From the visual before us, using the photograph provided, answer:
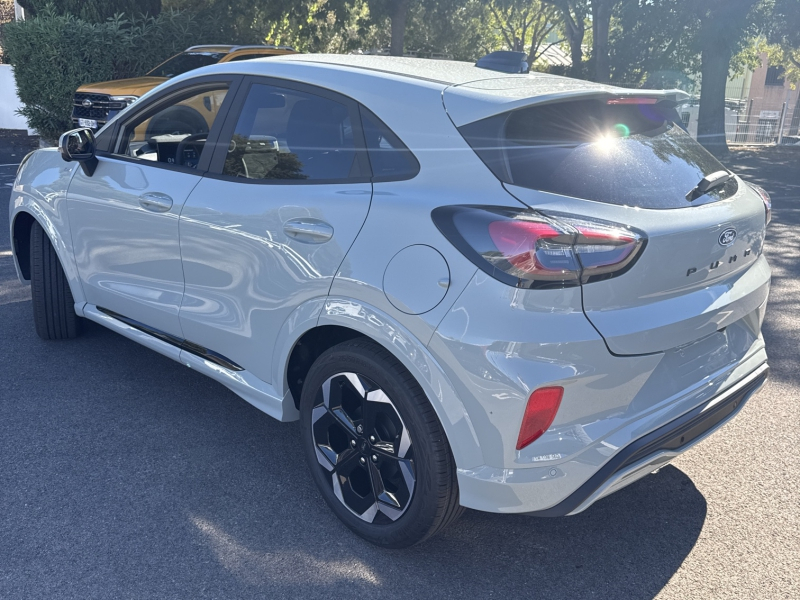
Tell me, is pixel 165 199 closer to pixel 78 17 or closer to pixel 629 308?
pixel 629 308

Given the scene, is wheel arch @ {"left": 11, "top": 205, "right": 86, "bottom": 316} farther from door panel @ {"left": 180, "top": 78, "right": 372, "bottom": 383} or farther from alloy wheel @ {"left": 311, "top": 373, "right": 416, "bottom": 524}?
alloy wheel @ {"left": 311, "top": 373, "right": 416, "bottom": 524}

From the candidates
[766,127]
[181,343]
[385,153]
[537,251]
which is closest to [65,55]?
[181,343]

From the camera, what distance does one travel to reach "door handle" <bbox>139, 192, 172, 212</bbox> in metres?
3.60

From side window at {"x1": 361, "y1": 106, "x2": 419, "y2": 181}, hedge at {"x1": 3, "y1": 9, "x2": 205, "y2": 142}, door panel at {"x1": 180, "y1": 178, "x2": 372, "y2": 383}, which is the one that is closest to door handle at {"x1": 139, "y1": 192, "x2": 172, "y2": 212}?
door panel at {"x1": 180, "y1": 178, "x2": 372, "y2": 383}

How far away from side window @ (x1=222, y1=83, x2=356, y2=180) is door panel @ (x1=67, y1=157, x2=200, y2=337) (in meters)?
0.33

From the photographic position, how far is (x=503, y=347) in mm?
2377

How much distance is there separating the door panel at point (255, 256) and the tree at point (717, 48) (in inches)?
634

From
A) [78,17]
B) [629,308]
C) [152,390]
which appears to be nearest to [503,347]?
[629,308]

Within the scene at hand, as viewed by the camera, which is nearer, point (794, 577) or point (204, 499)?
point (794, 577)

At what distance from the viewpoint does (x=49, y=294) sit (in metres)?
4.68

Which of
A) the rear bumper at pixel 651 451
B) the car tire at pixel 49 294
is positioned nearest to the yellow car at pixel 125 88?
the car tire at pixel 49 294

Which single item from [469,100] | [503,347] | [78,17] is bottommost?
[503,347]

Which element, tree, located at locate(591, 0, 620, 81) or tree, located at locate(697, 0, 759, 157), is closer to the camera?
tree, located at locate(697, 0, 759, 157)

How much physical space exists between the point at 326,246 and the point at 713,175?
154 centimetres
